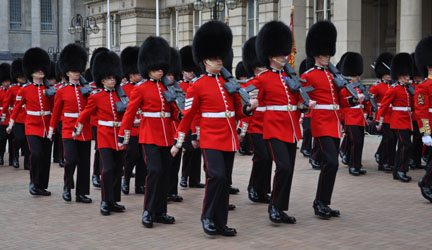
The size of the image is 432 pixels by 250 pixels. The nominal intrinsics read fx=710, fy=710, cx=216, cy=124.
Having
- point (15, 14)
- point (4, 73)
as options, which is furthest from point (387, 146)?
point (15, 14)

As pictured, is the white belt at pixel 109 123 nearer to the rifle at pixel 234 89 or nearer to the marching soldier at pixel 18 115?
the rifle at pixel 234 89

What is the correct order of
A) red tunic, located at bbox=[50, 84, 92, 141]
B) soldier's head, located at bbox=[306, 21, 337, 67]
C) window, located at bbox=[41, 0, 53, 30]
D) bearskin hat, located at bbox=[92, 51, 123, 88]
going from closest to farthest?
soldier's head, located at bbox=[306, 21, 337, 67] < bearskin hat, located at bbox=[92, 51, 123, 88] < red tunic, located at bbox=[50, 84, 92, 141] < window, located at bbox=[41, 0, 53, 30]

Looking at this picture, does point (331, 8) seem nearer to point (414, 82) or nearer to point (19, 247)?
point (414, 82)

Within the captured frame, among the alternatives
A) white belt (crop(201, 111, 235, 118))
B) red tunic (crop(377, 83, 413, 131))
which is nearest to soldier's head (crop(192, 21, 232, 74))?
white belt (crop(201, 111, 235, 118))

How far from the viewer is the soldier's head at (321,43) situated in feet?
26.5

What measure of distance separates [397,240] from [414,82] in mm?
5401

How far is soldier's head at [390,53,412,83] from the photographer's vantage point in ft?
35.9

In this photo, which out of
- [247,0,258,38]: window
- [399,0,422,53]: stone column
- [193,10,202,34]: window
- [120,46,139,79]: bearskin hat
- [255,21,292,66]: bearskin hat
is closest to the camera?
[255,21,292,66]: bearskin hat

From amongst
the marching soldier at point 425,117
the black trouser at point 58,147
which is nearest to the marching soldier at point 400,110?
the marching soldier at point 425,117

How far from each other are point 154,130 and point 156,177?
1.64 ft

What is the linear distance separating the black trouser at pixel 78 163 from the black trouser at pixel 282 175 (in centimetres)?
271

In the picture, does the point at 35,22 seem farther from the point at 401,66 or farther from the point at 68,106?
the point at 68,106

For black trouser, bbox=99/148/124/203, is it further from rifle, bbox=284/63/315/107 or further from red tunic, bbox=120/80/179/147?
rifle, bbox=284/63/315/107

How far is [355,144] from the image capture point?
11414 millimetres
